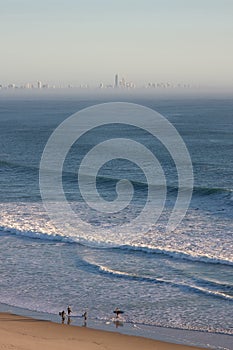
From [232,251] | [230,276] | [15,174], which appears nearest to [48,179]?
[15,174]

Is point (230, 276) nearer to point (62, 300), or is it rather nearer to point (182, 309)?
point (182, 309)

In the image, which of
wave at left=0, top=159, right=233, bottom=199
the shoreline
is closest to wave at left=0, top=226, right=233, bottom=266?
the shoreline

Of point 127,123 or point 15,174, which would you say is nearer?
point 15,174

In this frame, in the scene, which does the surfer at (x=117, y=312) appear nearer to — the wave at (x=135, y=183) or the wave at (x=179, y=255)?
the wave at (x=179, y=255)

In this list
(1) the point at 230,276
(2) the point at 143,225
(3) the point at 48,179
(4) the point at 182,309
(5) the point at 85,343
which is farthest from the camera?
(3) the point at 48,179

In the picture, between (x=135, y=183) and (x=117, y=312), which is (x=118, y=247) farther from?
(x=135, y=183)

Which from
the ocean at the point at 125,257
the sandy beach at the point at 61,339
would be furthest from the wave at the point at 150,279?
the sandy beach at the point at 61,339

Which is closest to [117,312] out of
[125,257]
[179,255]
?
[125,257]
